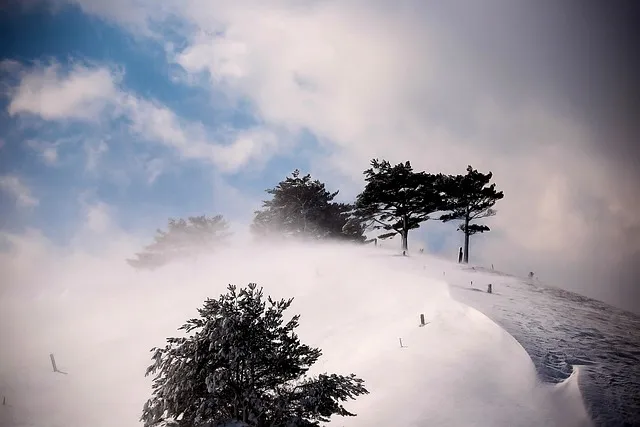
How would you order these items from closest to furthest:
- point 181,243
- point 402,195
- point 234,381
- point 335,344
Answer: point 234,381, point 335,344, point 402,195, point 181,243

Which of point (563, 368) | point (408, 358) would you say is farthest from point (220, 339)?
point (563, 368)

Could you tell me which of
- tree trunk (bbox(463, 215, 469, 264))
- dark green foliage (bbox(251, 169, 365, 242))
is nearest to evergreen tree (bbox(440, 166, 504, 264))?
tree trunk (bbox(463, 215, 469, 264))

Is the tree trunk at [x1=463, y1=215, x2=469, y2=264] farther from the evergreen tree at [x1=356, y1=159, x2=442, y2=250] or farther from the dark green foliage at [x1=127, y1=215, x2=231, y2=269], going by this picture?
the dark green foliage at [x1=127, y1=215, x2=231, y2=269]

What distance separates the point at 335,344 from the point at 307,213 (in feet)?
92.3

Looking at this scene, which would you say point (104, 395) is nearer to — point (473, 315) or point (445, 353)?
point (445, 353)

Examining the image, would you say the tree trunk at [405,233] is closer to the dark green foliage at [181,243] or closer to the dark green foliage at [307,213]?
the dark green foliage at [307,213]

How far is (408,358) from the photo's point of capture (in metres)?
18.6

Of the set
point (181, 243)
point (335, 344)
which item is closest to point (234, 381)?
point (335, 344)

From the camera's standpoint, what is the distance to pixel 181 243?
6009cm

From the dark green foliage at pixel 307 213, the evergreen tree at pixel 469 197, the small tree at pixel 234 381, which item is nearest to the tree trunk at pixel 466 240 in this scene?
the evergreen tree at pixel 469 197

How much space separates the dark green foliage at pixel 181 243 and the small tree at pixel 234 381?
5093 centimetres

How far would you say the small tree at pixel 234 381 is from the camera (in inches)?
402

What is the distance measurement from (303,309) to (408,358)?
13.4 m

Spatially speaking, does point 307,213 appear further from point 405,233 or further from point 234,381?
point 234,381
